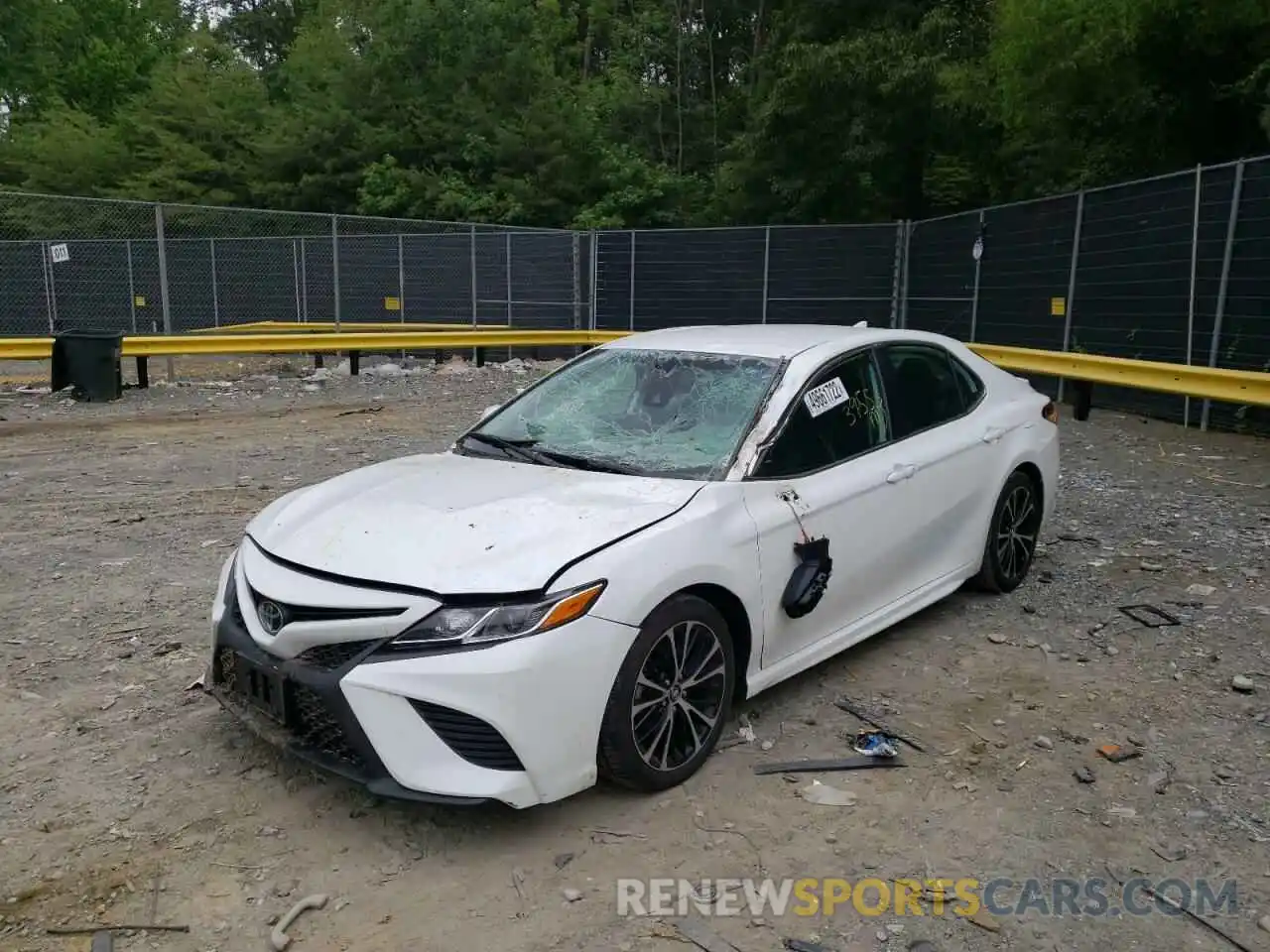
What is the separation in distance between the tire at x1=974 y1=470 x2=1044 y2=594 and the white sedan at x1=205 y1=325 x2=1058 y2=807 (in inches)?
6.1

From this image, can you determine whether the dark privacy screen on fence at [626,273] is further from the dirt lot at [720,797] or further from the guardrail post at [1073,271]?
the dirt lot at [720,797]

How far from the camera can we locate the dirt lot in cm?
274

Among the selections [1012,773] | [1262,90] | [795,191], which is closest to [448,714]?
[1012,773]

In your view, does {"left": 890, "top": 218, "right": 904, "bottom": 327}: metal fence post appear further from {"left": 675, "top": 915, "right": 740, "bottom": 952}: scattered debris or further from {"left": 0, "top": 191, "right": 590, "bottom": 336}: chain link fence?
{"left": 675, "top": 915, "right": 740, "bottom": 952}: scattered debris

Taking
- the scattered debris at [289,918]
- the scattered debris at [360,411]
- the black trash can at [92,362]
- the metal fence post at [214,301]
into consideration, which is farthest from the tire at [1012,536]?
the metal fence post at [214,301]

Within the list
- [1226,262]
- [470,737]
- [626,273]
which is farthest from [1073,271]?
[470,737]

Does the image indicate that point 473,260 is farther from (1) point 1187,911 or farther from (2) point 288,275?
(1) point 1187,911

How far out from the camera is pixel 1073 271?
12531 mm

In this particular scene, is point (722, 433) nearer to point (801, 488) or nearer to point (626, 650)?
point (801, 488)

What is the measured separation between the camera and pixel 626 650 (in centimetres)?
311

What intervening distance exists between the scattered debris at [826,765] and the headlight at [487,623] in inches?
40.9

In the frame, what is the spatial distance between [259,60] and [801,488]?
5049 centimetres

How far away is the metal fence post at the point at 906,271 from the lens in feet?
56.1

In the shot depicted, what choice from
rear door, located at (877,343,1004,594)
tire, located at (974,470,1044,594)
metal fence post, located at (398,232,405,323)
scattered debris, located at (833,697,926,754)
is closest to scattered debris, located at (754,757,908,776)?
scattered debris, located at (833,697,926,754)
